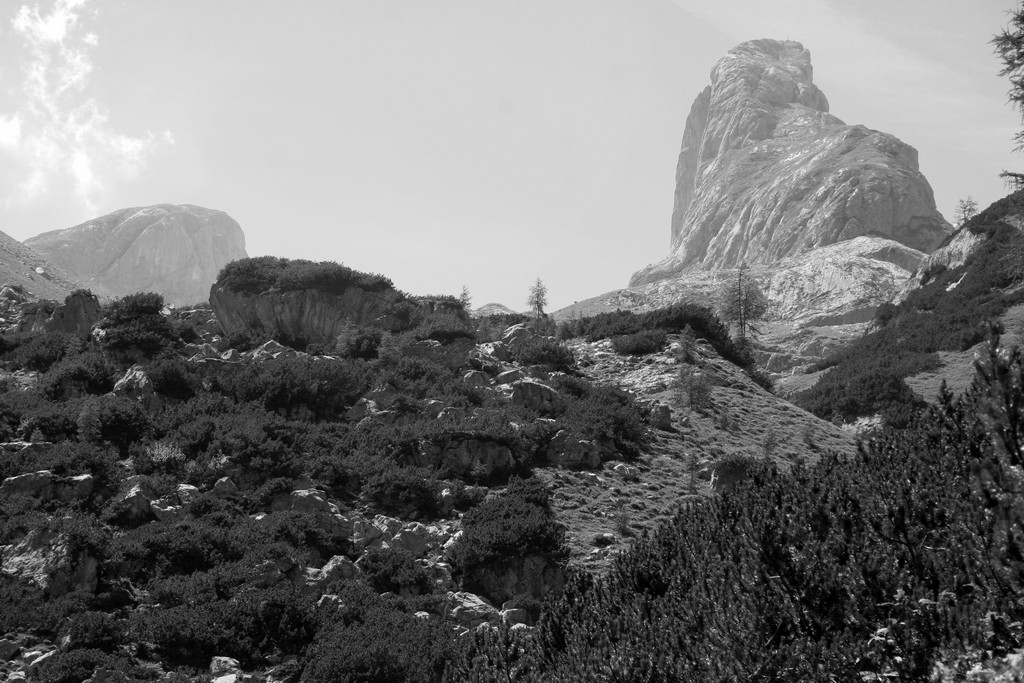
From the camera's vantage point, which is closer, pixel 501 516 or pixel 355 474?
pixel 501 516

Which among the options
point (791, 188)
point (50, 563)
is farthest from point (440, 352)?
point (791, 188)

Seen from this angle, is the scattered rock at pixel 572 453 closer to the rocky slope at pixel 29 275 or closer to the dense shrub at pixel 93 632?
the dense shrub at pixel 93 632

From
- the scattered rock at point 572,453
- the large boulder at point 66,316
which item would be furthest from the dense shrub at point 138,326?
the scattered rock at point 572,453

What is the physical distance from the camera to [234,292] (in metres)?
37.0

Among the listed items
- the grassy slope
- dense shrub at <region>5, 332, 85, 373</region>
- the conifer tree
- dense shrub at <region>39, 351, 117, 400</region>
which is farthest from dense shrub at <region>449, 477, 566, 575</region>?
the conifer tree

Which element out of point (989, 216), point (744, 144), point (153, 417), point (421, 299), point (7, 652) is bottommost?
point (7, 652)

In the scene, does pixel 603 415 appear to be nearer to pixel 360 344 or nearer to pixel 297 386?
pixel 297 386

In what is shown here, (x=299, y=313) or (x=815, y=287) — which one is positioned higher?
(x=815, y=287)

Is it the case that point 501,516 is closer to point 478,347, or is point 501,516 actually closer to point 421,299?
point 478,347

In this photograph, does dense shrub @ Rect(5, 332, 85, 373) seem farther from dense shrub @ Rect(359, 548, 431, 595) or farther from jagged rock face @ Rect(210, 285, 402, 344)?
dense shrub @ Rect(359, 548, 431, 595)

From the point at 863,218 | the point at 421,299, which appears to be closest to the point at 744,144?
the point at 863,218

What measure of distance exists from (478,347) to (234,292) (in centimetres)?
1041

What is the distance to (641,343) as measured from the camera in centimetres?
3644

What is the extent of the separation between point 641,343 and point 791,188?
117 m
